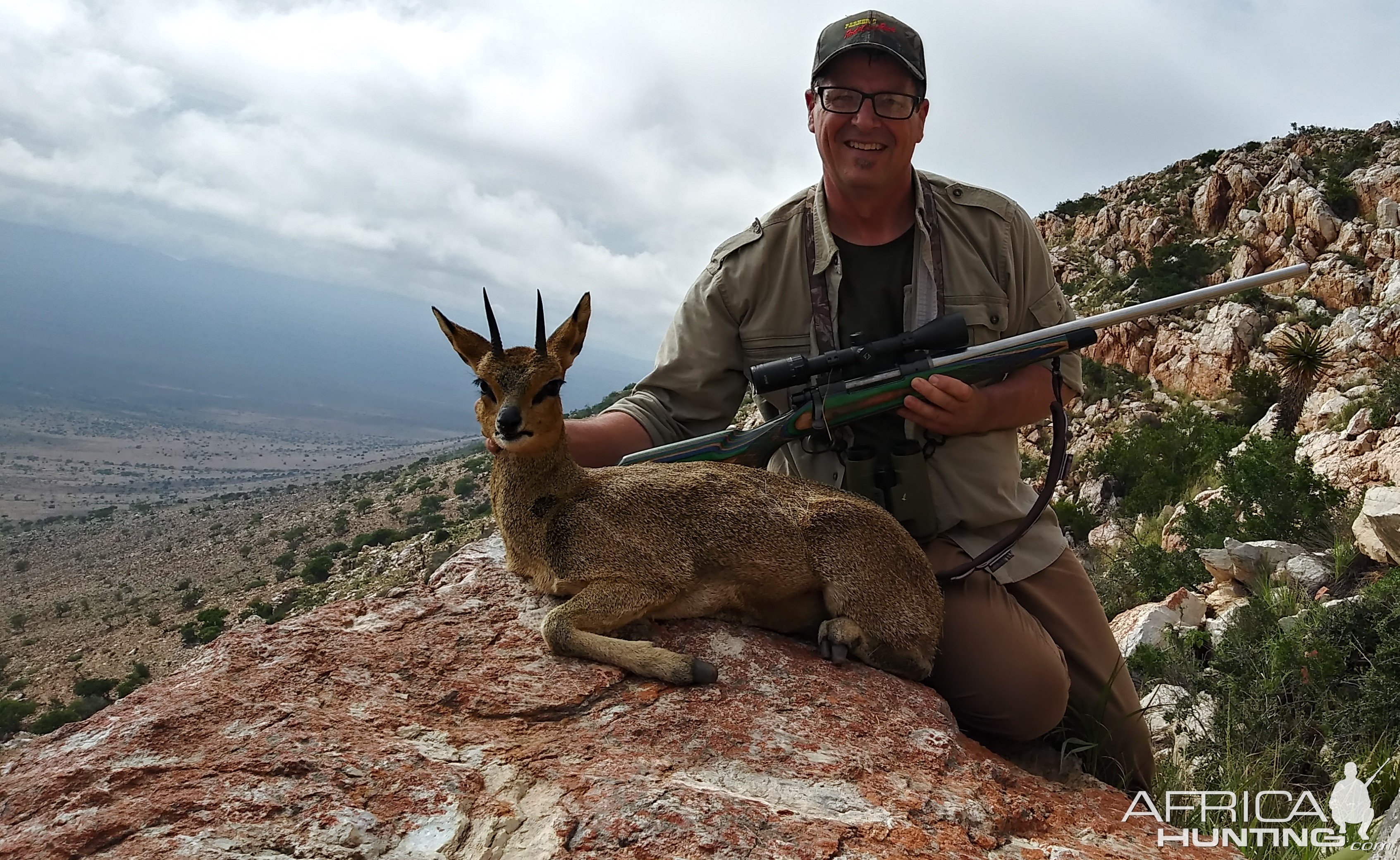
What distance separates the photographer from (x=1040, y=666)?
5320mm

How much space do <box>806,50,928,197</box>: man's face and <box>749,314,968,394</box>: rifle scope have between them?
4.02 feet

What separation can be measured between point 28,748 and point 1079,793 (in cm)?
502

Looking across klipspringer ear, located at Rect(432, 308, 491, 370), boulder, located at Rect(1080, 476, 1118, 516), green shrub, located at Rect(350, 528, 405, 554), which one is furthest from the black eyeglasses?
green shrub, located at Rect(350, 528, 405, 554)

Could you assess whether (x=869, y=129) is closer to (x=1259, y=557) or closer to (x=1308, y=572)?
(x=1308, y=572)

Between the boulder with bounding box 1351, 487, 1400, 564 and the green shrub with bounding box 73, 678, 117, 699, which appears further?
the green shrub with bounding box 73, 678, 117, 699

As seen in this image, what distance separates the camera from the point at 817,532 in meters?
4.86

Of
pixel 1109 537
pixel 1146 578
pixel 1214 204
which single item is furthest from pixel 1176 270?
pixel 1146 578

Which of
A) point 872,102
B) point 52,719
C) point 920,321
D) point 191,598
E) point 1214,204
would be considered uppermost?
point 1214,204

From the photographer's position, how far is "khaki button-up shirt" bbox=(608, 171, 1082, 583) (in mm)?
6066

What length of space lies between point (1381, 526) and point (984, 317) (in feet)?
23.3

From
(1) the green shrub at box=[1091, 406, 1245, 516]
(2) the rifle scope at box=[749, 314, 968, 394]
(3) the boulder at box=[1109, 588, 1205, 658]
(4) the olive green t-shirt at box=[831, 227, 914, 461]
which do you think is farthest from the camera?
(1) the green shrub at box=[1091, 406, 1245, 516]

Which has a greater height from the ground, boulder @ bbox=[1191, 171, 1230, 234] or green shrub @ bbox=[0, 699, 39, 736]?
boulder @ bbox=[1191, 171, 1230, 234]

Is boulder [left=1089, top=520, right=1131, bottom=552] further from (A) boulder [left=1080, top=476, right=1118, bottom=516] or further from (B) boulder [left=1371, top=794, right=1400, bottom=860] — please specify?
(B) boulder [left=1371, top=794, right=1400, bottom=860]

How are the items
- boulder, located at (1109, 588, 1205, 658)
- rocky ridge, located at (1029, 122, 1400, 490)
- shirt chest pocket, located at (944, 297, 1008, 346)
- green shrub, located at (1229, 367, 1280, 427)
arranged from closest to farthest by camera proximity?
shirt chest pocket, located at (944, 297, 1008, 346) → boulder, located at (1109, 588, 1205, 658) → rocky ridge, located at (1029, 122, 1400, 490) → green shrub, located at (1229, 367, 1280, 427)
